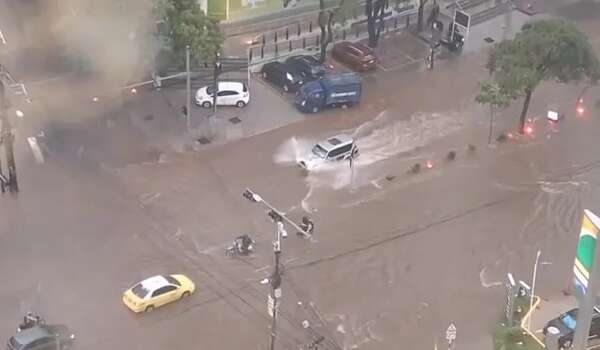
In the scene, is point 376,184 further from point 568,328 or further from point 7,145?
point 7,145

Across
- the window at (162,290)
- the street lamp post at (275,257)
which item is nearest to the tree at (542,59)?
the street lamp post at (275,257)

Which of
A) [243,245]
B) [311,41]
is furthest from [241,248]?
[311,41]

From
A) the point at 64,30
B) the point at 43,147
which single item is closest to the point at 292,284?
the point at 43,147

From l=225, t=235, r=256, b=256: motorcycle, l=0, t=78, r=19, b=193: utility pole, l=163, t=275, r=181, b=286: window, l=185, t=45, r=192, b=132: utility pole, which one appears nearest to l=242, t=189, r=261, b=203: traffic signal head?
l=225, t=235, r=256, b=256: motorcycle

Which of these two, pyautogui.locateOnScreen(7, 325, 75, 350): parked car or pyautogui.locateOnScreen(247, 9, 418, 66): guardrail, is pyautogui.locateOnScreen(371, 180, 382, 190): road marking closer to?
pyautogui.locateOnScreen(247, 9, 418, 66): guardrail

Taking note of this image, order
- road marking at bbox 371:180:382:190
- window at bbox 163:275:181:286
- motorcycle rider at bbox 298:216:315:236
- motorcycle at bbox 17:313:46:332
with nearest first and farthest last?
motorcycle at bbox 17:313:46:332 → window at bbox 163:275:181:286 → motorcycle rider at bbox 298:216:315:236 → road marking at bbox 371:180:382:190

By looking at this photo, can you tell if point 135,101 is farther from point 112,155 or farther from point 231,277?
point 231,277
